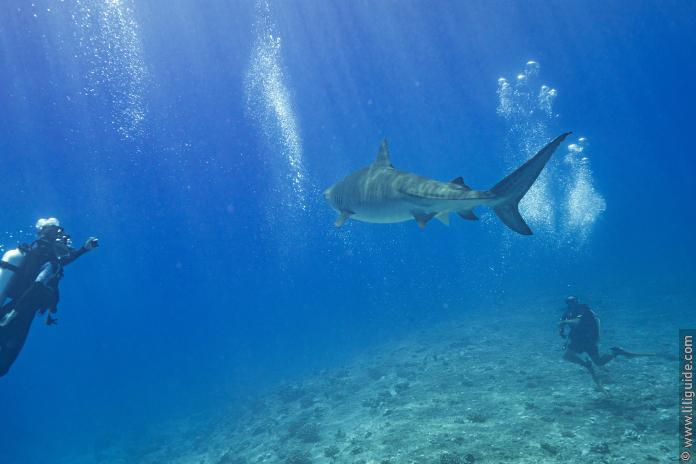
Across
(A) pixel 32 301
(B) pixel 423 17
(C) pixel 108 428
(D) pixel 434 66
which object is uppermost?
Answer: (D) pixel 434 66

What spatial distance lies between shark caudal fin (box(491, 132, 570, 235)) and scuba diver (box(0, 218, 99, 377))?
325 inches

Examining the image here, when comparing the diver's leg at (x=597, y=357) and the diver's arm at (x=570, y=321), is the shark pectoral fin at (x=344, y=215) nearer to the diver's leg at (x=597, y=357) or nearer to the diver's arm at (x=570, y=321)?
the diver's arm at (x=570, y=321)

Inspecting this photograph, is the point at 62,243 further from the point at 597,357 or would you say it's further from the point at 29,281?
the point at 597,357

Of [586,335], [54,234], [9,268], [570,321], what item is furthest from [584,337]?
[9,268]

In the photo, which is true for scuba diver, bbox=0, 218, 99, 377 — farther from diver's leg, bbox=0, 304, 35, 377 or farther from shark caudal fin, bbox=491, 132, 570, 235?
shark caudal fin, bbox=491, 132, 570, 235

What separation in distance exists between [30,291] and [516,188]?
951cm

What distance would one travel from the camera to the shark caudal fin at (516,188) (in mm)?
5020

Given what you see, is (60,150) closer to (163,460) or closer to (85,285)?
(163,460)

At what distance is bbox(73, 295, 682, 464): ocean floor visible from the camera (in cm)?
938

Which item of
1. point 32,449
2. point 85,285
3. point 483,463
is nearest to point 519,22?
point 483,463

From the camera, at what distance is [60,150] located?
38125 mm

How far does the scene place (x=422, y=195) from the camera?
18.3 ft

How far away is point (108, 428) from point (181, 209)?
45.5 metres

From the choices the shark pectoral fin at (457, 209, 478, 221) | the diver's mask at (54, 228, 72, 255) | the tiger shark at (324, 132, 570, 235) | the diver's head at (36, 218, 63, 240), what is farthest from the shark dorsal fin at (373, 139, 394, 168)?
the diver's head at (36, 218, 63, 240)
